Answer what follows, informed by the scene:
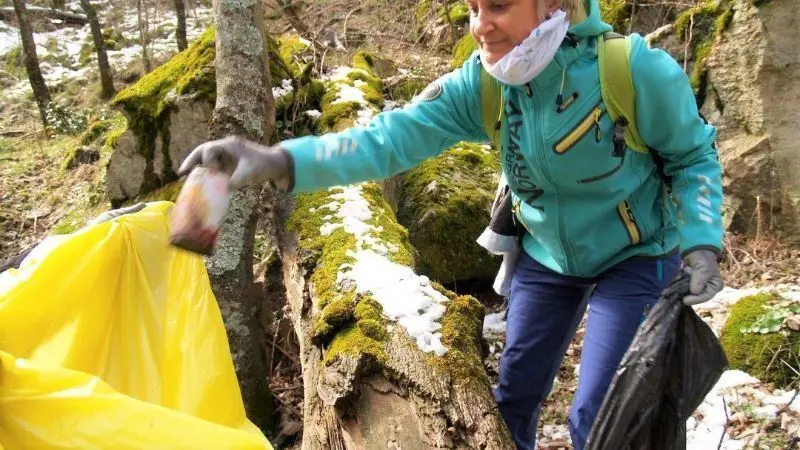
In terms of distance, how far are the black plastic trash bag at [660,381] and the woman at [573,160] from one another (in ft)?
0.39

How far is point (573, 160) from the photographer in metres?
1.96

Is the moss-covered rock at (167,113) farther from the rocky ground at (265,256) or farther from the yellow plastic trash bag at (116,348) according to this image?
the yellow plastic trash bag at (116,348)

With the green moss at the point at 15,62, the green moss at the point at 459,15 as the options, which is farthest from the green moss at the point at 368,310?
the green moss at the point at 15,62

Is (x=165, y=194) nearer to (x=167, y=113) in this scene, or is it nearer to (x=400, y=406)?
(x=167, y=113)

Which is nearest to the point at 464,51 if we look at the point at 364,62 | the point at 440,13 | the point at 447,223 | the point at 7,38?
the point at 364,62

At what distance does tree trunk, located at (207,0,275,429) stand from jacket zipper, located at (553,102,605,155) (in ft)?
6.30

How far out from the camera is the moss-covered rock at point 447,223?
4.33m

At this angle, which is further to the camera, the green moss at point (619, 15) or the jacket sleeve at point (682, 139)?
the green moss at point (619, 15)

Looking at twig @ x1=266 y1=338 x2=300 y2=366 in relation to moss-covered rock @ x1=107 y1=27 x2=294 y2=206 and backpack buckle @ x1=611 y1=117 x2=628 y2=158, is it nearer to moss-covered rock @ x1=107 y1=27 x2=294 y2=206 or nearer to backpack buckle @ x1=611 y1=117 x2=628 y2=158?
moss-covered rock @ x1=107 y1=27 x2=294 y2=206

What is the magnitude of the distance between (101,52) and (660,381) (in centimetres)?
1182

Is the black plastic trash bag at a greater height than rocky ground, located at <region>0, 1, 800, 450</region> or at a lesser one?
greater

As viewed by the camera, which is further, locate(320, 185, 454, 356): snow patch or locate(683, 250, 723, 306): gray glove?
locate(320, 185, 454, 356): snow patch

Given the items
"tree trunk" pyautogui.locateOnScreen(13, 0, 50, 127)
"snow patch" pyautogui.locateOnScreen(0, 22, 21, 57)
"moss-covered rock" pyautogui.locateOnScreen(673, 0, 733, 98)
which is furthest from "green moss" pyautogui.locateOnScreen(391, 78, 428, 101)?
"snow patch" pyautogui.locateOnScreen(0, 22, 21, 57)

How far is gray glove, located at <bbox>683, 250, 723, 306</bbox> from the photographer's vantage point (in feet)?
6.09
